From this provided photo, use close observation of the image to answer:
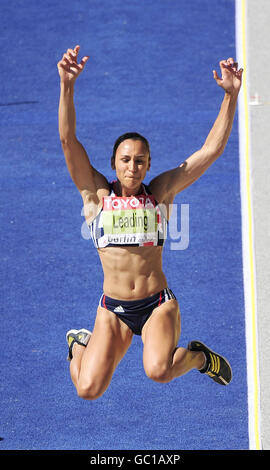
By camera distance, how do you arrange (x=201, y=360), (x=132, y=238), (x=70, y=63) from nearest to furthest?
1. (x=70, y=63)
2. (x=132, y=238)
3. (x=201, y=360)

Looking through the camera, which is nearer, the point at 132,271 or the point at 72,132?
the point at 72,132

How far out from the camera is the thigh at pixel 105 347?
6105mm

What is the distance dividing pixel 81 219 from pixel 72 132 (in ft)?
11.8

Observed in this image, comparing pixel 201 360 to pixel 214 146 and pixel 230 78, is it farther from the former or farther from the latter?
pixel 230 78

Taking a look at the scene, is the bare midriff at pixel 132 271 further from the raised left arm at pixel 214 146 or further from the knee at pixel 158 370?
the knee at pixel 158 370

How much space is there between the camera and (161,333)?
6102 mm

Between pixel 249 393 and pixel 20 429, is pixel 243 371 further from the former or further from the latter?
pixel 20 429

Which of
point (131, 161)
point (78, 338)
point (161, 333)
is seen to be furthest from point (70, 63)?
point (78, 338)

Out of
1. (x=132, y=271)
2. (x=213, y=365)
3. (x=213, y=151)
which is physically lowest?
(x=213, y=365)

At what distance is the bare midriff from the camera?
20.2 ft

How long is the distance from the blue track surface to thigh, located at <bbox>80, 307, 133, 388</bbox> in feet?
3.93

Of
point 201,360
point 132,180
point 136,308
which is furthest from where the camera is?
point 201,360

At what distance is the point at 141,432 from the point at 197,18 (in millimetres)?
7463

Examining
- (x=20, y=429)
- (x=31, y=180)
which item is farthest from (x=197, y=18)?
(x=20, y=429)
